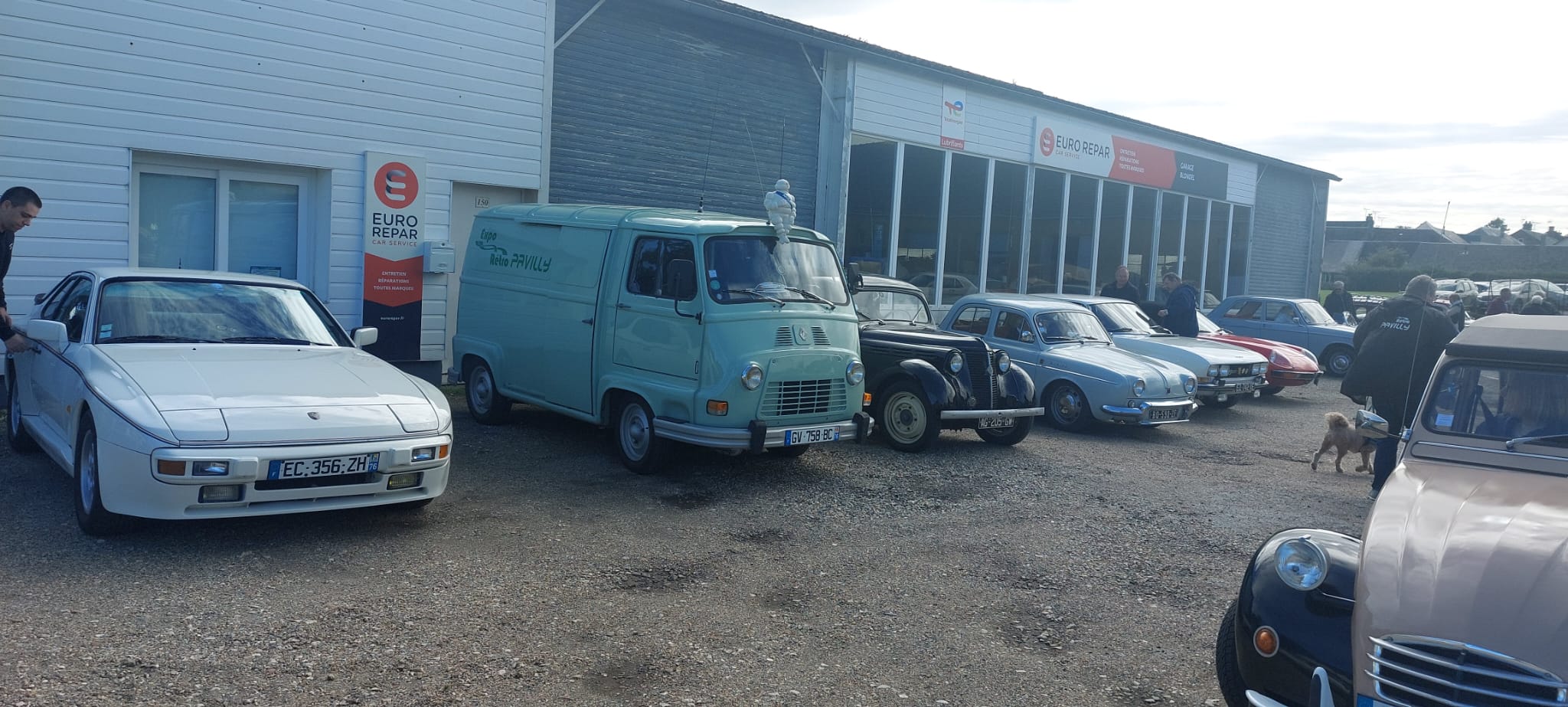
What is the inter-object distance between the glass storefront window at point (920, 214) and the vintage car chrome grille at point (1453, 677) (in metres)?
14.6

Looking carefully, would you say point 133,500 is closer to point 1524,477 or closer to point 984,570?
point 984,570

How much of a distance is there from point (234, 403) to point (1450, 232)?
126m

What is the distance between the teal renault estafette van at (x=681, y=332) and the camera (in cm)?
784

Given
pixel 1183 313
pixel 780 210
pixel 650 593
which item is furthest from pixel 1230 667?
pixel 1183 313

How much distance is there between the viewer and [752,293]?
8.15m

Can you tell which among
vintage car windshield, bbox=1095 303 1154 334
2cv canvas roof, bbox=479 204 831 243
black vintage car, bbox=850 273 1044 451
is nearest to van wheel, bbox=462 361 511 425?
2cv canvas roof, bbox=479 204 831 243

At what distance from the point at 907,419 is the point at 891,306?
190 centimetres

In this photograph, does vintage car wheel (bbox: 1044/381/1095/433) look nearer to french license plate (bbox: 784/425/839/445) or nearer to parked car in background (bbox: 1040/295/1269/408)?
parked car in background (bbox: 1040/295/1269/408)

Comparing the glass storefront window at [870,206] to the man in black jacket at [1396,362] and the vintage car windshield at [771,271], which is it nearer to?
the vintage car windshield at [771,271]

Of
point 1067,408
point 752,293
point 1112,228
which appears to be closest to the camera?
point 752,293

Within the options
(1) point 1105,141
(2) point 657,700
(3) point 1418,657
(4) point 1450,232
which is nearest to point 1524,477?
(3) point 1418,657

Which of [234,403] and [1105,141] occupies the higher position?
[1105,141]

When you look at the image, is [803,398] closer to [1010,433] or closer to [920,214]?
[1010,433]

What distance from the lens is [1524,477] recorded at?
405cm
